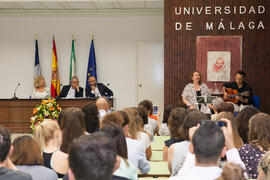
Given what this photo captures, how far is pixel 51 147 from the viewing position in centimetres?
362

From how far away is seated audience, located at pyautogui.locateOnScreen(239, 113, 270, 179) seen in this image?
11.1ft

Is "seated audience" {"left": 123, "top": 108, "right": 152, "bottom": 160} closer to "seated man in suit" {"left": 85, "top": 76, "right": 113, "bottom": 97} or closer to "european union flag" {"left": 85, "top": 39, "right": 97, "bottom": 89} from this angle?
"seated man in suit" {"left": 85, "top": 76, "right": 113, "bottom": 97}

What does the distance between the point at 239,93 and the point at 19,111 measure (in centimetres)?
559

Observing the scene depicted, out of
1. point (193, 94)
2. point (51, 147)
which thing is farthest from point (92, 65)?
point (51, 147)

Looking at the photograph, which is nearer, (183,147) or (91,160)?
(91,160)

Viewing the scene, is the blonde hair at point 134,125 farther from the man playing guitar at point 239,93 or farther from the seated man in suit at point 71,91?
the seated man in suit at point 71,91

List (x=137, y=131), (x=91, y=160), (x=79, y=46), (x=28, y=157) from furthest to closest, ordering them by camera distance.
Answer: (x=79, y=46)
(x=137, y=131)
(x=28, y=157)
(x=91, y=160)

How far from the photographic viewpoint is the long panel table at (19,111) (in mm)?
10336

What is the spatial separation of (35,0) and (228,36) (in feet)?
17.0

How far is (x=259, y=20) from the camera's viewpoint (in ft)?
32.1

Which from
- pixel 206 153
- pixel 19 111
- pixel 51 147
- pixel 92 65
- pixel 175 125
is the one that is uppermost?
pixel 92 65

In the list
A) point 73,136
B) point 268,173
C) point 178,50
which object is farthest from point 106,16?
point 268,173

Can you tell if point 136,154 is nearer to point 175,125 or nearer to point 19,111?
point 175,125

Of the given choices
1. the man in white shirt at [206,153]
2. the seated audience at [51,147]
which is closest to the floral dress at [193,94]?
the seated audience at [51,147]
